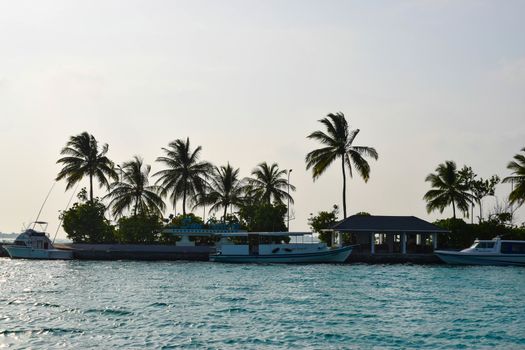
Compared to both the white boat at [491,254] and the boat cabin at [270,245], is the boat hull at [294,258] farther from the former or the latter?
the white boat at [491,254]

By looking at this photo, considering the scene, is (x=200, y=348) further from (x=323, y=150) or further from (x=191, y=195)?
(x=191, y=195)

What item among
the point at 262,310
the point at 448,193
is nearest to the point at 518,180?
the point at 448,193

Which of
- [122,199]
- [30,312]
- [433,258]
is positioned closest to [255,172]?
[122,199]

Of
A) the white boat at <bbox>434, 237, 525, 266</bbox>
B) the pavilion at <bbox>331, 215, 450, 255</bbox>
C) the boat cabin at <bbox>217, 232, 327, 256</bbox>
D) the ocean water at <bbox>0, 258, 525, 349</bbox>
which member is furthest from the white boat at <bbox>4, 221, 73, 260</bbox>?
the white boat at <bbox>434, 237, 525, 266</bbox>

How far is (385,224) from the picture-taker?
231 feet

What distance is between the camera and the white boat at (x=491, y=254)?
2514 inches

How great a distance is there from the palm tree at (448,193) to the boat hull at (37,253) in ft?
124

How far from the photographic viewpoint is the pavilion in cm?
6987

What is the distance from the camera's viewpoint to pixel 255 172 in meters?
85.3

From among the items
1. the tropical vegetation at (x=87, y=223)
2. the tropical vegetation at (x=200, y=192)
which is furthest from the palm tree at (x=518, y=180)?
the tropical vegetation at (x=87, y=223)

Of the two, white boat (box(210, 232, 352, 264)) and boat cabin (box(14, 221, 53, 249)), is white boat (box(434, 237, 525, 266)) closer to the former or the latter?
white boat (box(210, 232, 352, 264))

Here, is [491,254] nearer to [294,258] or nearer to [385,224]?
[385,224]

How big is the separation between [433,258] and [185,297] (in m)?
36.9

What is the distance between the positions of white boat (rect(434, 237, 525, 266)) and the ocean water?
11.3 metres
